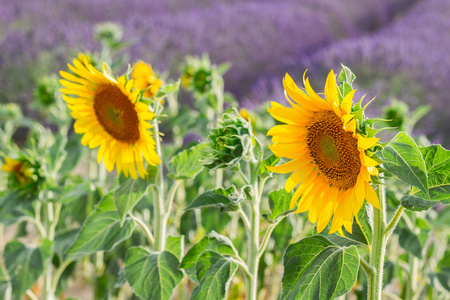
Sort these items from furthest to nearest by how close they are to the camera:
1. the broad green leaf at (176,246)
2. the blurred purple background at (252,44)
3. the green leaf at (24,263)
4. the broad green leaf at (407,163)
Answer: the blurred purple background at (252,44) < the green leaf at (24,263) < the broad green leaf at (176,246) < the broad green leaf at (407,163)

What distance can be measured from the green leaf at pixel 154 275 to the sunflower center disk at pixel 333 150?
22 centimetres

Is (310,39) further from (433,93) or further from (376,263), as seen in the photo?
(376,263)

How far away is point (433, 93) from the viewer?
7.10 feet

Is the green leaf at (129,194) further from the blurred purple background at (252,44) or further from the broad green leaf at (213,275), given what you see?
the blurred purple background at (252,44)

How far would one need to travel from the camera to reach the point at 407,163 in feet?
1.17

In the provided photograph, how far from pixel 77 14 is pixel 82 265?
Answer: 243 centimetres

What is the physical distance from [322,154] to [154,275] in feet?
0.82

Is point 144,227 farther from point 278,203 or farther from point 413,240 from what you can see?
point 413,240

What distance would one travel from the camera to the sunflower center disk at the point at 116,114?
1.68 feet

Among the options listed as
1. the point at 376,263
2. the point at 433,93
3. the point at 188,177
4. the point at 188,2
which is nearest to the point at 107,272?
the point at 188,177

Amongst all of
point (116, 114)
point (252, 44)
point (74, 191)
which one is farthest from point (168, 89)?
point (252, 44)

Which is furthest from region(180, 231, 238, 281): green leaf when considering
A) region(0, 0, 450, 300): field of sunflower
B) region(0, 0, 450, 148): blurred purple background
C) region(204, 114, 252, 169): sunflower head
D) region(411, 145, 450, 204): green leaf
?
region(0, 0, 450, 148): blurred purple background

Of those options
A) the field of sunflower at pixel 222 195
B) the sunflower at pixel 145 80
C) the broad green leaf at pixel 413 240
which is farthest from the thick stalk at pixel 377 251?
the sunflower at pixel 145 80

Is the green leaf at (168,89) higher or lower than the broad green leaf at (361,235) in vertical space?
higher
